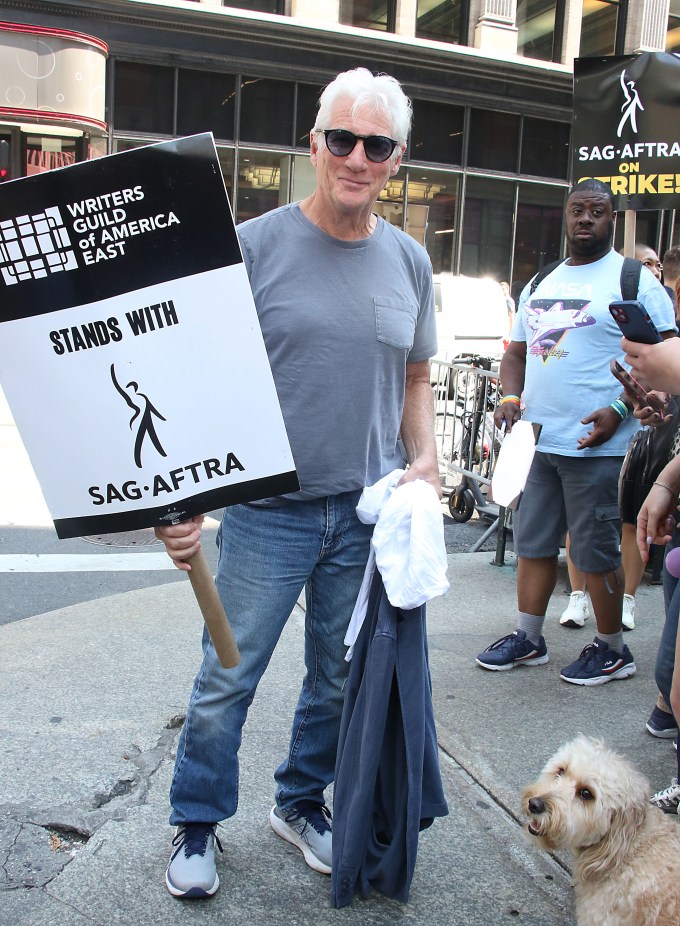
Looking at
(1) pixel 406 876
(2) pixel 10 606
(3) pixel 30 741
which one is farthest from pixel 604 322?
(2) pixel 10 606

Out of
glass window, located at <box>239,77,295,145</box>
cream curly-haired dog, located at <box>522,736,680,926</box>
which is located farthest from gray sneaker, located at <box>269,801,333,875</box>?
glass window, located at <box>239,77,295,145</box>

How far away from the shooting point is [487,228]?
20859 mm

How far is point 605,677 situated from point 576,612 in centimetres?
81

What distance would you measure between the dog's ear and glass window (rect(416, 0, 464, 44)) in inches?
781

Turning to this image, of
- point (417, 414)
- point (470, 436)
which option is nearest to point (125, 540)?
point (470, 436)

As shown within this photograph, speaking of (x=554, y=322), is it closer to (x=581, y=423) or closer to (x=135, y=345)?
(x=581, y=423)

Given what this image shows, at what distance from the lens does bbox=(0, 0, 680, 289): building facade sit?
53.7ft

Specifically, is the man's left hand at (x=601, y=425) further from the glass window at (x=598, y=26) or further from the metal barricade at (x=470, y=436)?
the glass window at (x=598, y=26)

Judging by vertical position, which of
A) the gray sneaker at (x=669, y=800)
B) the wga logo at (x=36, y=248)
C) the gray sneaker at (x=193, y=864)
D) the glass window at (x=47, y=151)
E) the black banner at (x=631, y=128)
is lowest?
the gray sneaker at (x=669, y=800)

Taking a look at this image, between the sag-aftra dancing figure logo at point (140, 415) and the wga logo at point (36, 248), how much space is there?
274mm

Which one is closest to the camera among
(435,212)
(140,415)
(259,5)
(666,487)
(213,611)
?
(140,415)

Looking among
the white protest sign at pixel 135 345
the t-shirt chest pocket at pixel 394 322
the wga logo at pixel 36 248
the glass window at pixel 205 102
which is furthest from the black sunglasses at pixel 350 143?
the glass window at pixel 205 102

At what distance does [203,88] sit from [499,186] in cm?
708

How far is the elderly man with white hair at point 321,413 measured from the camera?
8.28ft
